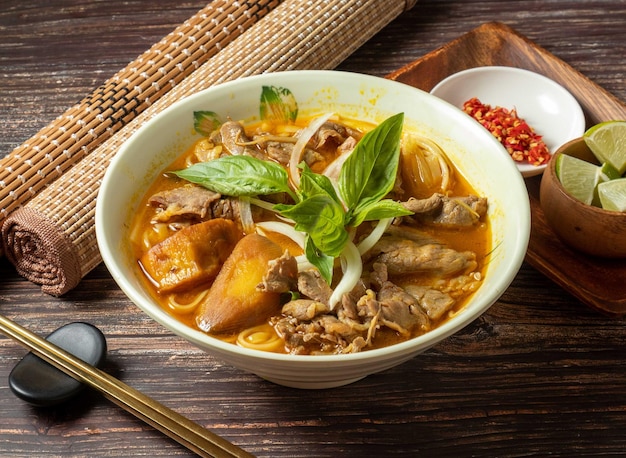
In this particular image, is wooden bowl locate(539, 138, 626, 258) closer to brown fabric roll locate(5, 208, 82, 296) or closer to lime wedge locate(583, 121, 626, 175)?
lime wedge locate(583, 121, 626, 175)

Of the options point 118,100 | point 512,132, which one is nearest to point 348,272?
point 512,132

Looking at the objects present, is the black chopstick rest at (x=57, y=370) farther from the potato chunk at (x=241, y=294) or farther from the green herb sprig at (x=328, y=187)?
the green herb sprig at (x=328, y=187)

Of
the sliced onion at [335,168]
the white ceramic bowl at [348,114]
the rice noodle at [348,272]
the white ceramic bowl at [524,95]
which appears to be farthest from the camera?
the white ceramic bowl at [524,95]

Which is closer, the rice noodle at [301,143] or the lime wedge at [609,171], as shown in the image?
the rice noodle at [301,143]

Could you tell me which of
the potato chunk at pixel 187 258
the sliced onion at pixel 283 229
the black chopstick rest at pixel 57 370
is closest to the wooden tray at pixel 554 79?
the sliced onion at pixel 283 229

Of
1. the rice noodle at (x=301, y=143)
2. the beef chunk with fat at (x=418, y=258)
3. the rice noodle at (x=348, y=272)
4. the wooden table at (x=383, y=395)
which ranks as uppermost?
the rice noodle at (x=301, y=143)

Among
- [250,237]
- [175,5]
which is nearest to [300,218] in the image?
[250,237]
